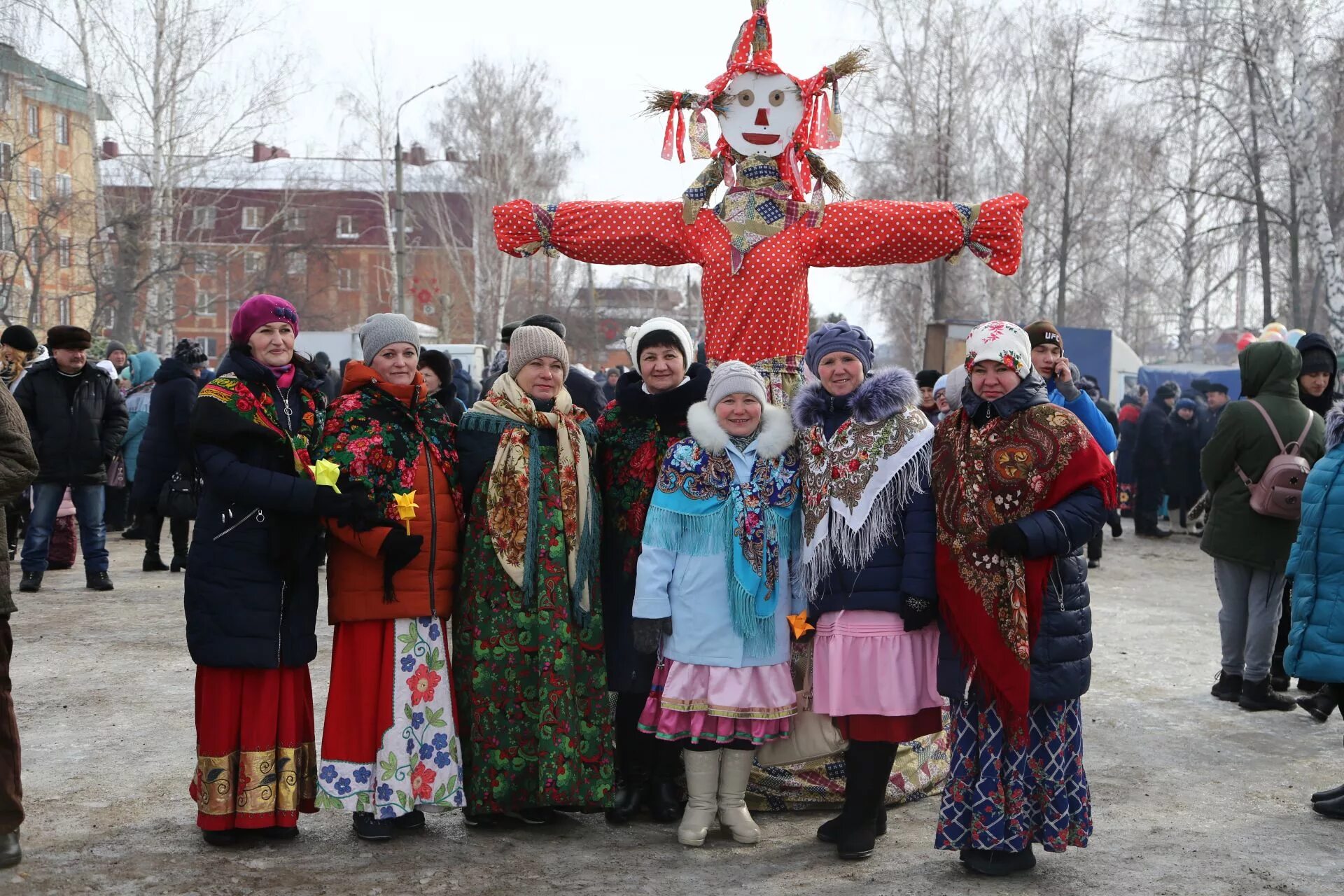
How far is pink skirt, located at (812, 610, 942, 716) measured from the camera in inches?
164

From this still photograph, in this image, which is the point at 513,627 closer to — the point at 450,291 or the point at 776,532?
the point at 776,532

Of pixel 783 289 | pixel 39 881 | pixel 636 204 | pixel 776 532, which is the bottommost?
pixel 39 881

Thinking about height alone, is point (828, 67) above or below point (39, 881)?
above

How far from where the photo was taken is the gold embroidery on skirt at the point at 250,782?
424 centimetres

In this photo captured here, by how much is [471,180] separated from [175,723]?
97.6 feet

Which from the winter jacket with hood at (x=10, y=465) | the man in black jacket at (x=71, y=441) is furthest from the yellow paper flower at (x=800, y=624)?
the man in black jacket at (x=71, y=441)

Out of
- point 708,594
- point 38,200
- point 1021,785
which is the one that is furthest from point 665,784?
point 38,200

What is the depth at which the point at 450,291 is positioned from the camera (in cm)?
4609

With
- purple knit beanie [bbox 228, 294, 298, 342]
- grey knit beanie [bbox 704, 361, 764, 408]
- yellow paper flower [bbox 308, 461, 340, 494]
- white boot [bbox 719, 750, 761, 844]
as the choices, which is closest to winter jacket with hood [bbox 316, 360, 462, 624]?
yellow paper flower [bbox 308, 461, 340, 494]

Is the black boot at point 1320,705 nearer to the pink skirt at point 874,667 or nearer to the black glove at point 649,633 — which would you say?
the pink skirt at point 874,667

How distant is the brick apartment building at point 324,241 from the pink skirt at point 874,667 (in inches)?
1075

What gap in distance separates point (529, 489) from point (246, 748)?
50.9 inches

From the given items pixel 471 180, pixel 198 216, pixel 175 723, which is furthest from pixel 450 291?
pixel 175 723

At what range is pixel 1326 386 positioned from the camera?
705cm
